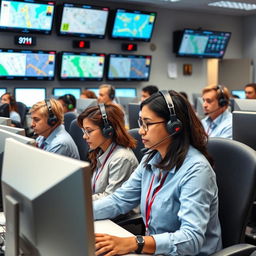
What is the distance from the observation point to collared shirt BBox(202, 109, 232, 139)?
3366mm

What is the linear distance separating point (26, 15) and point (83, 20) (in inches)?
34.1

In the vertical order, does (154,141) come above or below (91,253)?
above

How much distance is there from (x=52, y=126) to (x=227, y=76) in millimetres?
6042

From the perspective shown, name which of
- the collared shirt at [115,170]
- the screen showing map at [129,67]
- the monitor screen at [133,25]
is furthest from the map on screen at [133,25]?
the collared shirt at [115,170]

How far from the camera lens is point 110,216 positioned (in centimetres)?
169

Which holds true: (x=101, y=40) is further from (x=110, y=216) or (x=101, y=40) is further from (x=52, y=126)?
(x=110, y=216)

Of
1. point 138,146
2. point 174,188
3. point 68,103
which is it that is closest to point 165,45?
point 68,103

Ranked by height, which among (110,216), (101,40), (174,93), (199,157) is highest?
(101,40)

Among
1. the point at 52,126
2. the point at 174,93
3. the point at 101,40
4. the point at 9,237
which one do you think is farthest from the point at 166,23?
the point at 9,237

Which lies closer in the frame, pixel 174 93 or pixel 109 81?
pixel 174 93

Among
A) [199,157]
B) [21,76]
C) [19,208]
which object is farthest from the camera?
[21,76]

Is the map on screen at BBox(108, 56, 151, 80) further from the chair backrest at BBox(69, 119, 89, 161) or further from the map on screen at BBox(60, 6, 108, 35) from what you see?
the chair backrest at BBox(69, 119, 89, 161)

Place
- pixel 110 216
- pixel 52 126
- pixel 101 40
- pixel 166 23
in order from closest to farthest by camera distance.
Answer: pixel 110 216
pixel 52 126
pixel 101 40
pixel 166 23

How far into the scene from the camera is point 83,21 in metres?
5.95
